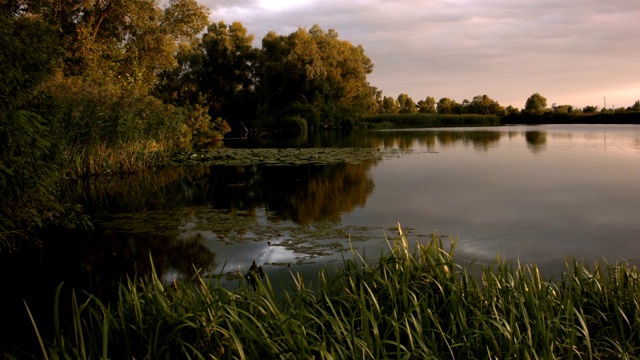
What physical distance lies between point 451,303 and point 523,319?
56 centimetres

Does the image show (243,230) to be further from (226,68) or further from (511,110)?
(511,110)

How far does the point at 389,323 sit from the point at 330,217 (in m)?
6.19

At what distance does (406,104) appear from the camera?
118312 mm

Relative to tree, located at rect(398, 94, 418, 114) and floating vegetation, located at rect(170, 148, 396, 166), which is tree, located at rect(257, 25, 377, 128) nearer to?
floating vegetation, located at rect(170, 148, 396, 166)

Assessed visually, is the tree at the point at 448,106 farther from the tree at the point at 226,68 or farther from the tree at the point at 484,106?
the tree at the point at 226,68

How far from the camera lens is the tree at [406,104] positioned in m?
112

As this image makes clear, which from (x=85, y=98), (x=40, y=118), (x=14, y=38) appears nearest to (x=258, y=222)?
(x=40, y=118)

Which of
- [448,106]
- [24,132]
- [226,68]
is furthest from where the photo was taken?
[448,106]

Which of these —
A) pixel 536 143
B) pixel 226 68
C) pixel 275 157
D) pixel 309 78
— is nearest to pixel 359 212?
pixel 275 157

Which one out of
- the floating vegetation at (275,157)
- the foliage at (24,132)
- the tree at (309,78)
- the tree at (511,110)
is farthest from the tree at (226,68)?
the foliage at (24,132)

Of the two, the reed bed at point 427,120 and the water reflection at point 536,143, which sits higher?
the reed bed at point 427,120

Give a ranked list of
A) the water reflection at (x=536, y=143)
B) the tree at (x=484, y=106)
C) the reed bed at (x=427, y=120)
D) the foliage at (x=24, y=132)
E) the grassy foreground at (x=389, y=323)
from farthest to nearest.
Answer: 1. the tree at (x=484, y=106)
2. the reed bed at (x=427, y=120)
3. the water reflection at (x=536, y=143)
4. the foliage at (x=24, y=132)
5. the grassy foreground at (x=389, y=323)

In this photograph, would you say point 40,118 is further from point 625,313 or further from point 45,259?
point 625,313

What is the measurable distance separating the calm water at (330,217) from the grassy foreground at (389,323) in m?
1.72
